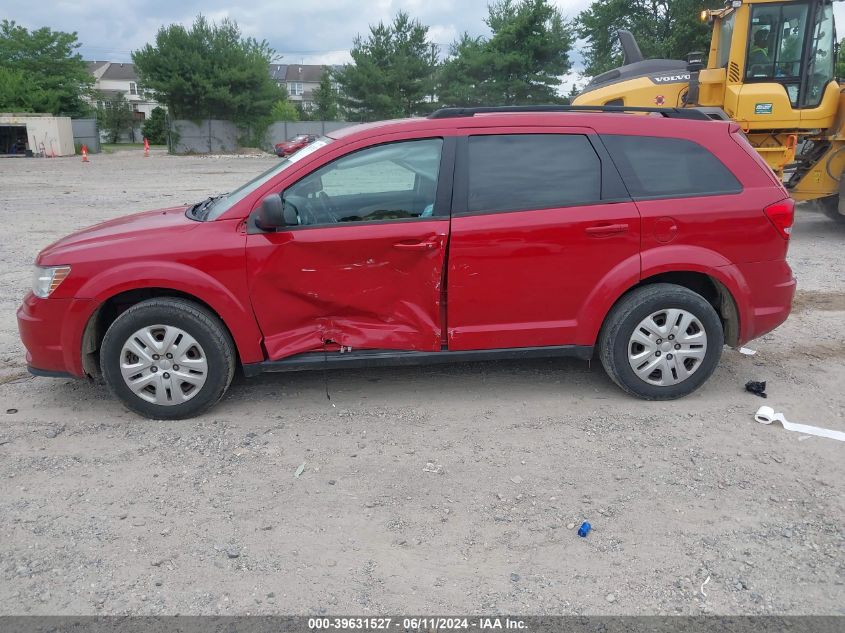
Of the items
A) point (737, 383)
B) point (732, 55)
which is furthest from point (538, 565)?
point (732, 55)

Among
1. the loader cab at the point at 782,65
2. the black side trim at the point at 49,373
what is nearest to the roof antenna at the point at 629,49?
the loader cab at the point at 782,65

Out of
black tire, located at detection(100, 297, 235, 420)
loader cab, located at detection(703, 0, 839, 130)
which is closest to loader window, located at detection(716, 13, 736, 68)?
loader cab, located at detection(703, 0, 839, 130)

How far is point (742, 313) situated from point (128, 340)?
13.1 feet

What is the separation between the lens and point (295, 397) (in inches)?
190

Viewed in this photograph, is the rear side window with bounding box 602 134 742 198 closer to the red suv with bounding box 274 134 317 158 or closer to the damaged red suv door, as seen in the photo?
the damaged red suv door

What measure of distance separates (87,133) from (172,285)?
47393mm

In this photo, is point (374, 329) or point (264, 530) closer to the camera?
point (264, 530)

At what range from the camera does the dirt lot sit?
115 inches

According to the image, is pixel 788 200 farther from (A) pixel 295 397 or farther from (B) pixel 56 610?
(B) pixel 56 610

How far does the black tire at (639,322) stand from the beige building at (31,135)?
4369 centimetres

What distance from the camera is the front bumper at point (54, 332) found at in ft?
14.1

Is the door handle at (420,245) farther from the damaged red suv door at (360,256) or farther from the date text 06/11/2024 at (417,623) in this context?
the date text 06/11/2024 at (417,623)

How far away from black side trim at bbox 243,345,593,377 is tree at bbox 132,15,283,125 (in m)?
44.2

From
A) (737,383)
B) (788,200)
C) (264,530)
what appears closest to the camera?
(264,530)
